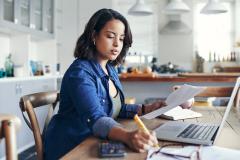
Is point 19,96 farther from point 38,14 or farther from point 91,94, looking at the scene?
point 91,94

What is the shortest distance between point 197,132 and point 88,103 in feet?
1.21

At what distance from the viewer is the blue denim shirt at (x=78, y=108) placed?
1.07 meters

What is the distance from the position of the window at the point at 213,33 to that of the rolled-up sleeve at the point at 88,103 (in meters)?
6.17

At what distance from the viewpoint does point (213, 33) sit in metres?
7.08

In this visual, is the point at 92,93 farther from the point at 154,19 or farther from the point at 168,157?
the point at 154,19

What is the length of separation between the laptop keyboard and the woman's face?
0.42 meters

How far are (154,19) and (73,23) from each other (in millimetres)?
2132

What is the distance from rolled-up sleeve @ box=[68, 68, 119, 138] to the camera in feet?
3.28

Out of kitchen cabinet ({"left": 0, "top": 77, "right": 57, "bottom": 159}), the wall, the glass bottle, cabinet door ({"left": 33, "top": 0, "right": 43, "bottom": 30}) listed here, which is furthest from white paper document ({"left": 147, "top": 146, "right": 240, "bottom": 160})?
the wall

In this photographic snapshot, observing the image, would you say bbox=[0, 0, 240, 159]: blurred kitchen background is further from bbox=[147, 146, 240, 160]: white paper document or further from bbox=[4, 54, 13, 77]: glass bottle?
bbox=[147, 146, 240, 160]: white paper document

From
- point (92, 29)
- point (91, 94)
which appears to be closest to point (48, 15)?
point (92, 29)

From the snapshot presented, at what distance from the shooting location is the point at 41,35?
4.16 metres

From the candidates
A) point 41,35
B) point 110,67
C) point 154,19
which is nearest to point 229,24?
point 154,19

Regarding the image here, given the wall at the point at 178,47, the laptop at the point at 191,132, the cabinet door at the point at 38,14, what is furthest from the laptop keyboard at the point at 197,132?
the wall at the point at 178,47
